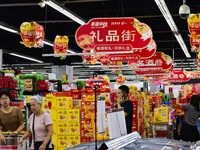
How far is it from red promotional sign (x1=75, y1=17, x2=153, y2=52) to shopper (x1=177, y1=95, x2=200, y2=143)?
6.08 ft

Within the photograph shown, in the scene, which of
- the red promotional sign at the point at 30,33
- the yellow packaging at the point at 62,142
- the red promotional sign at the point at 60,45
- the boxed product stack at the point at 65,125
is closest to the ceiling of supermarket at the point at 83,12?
the red promotional sign at the point at 60,45

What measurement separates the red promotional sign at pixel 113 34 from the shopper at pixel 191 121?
73.0 inches

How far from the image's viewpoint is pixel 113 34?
32.8 feet

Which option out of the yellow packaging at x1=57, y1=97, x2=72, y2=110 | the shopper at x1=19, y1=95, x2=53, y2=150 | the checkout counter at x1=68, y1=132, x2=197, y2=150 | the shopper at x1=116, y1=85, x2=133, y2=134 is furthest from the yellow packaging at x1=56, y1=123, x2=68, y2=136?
the checkout counter at x1=68, y1=132, x2=197, y2=150

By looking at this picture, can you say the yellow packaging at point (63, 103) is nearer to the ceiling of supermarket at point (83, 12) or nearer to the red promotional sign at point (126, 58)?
the red promotional sign at point (126, 58)

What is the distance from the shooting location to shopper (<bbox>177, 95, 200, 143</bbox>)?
972 centimetres

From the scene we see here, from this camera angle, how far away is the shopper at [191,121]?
9723mm

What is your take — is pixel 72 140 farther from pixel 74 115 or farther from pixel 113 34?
pixel 113 34

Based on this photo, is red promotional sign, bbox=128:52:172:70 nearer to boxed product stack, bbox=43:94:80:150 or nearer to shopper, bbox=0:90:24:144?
boxed product stack, bbox=43:94:80:150

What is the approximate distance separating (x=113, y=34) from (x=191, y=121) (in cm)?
270

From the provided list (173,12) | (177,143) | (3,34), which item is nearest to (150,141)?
(177,143)

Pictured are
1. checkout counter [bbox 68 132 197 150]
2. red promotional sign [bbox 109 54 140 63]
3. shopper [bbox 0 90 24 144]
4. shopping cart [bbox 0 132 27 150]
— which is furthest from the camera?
red promotional sign [bbox 109 54 140 63]

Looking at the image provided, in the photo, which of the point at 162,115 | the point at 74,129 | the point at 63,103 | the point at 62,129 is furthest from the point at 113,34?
the point at 162,115

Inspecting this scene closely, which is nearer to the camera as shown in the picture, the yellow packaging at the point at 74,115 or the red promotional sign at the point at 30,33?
the yellow packaging at the point at 74,115
